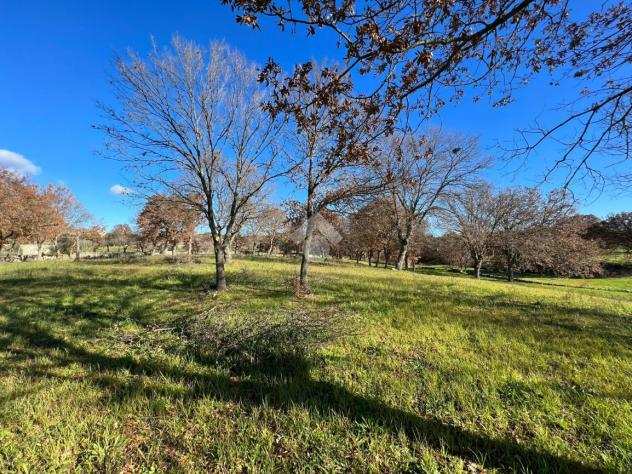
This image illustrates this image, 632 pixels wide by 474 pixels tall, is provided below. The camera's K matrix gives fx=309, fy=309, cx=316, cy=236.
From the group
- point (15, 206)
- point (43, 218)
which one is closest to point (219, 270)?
point (15, 206)

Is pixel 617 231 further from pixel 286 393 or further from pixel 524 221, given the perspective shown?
pixel 286 393

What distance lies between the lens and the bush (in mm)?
5082

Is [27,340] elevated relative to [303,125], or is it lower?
lower

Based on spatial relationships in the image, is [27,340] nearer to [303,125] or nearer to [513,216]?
[303,125]

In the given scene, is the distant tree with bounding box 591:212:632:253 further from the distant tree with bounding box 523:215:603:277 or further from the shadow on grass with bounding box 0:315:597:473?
the shadow on grass with bounding box 0:315:597:473

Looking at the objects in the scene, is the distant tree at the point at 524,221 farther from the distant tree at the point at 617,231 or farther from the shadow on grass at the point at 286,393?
the shadow on grass at the point at 286,393

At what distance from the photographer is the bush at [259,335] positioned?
16.7 ft

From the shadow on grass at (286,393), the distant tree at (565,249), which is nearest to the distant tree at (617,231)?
the distant tree at (565,249)

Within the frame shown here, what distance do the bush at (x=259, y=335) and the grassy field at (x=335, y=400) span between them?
280mm

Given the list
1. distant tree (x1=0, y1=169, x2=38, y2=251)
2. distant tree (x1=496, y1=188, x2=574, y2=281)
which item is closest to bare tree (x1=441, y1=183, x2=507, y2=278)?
distant tree (x1=496, y1=188, x2=574, y2=281)

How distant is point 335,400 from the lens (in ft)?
12.3

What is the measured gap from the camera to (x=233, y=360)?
494 centimetres

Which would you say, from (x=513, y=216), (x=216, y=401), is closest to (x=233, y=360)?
(x=216, y=401)

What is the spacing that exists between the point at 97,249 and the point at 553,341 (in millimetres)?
93125
